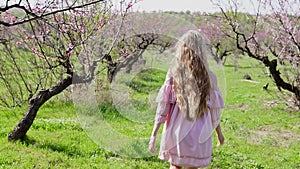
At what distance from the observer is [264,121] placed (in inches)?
377

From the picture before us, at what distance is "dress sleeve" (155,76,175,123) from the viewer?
3.40 meters

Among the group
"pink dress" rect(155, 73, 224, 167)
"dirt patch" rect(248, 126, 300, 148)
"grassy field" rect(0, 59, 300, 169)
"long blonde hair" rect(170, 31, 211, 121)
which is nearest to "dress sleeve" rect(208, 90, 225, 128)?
"pink dress" rect(155, 73, 224, 167)

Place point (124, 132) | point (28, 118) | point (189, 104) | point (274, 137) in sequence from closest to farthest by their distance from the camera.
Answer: point (189, 104)
point (28, 118)
point (124, 132)
point (274, 137)

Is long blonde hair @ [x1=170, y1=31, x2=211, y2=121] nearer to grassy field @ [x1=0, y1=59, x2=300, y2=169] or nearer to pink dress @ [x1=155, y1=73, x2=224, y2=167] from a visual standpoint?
pink dress @ [x1=155, y1=73, x2=224, y2=167]

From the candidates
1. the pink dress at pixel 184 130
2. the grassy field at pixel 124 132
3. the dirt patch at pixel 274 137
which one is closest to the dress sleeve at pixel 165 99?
the pink dress at pixel 184 130

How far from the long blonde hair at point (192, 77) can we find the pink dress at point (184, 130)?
0.27ft

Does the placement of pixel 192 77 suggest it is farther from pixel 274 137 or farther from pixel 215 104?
pixel 274 137

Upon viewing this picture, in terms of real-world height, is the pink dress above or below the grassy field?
above

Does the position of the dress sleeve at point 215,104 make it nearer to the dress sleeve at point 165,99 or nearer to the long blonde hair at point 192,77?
the long blonde hair at point 192,77

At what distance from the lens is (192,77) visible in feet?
11.1

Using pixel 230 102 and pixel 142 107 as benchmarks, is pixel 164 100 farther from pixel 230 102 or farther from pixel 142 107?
pixel 230 102

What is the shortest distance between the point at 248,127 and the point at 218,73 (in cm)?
551

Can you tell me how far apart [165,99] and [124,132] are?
3.17 meters

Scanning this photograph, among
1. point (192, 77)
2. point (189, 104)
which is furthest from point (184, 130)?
point (192, 77)
